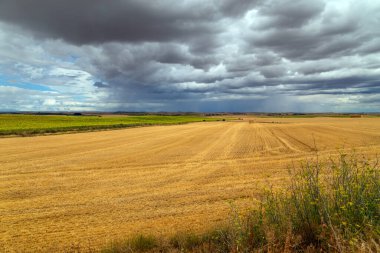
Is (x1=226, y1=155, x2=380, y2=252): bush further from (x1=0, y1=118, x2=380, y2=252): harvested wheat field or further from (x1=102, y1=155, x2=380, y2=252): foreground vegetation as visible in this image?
(x1=0, y1=118, x2=380, y2=252): harvested wheat field

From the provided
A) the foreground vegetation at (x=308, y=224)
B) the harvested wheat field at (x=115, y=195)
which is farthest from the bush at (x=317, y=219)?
the harvested wheat field at (x=115, y=195)

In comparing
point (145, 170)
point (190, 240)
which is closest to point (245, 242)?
point (190, 240)

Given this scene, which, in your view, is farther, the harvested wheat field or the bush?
the harvested wheat field

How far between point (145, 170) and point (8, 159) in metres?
11.2

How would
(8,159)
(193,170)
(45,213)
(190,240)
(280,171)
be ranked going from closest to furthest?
(190,240) < (45,213) < (280,171) < (193,170) < (8,159)

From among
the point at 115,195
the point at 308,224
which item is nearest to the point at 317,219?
the point at 308,224

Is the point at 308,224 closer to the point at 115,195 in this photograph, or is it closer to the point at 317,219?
the point at 317,219

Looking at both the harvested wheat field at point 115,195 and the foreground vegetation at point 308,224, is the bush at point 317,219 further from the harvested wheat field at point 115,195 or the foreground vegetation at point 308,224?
the harvested wheat field at point 115,195

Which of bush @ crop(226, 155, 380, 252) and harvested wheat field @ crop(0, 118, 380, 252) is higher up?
bush @ crop(226, 155, 380, 252)

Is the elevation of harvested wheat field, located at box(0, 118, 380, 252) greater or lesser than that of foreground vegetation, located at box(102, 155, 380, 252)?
lesser

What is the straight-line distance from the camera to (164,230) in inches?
294

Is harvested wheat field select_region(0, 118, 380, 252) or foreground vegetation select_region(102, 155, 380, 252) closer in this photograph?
foreground vegetation select_region(102, 155, 380, 252)

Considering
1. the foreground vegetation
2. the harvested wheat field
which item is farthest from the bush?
the harvested wheat field

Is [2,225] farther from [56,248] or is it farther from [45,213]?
[56,248]
